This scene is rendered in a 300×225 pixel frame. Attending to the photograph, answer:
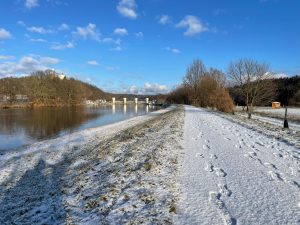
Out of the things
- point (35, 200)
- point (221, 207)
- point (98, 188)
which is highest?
point (221, 207)

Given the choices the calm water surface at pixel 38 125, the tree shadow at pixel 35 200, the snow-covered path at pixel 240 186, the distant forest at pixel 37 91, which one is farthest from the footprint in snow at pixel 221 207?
the distant forest at pixel 37 91

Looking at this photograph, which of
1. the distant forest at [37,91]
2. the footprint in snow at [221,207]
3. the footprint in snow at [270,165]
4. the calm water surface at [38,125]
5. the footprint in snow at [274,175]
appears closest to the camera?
the footprint in snow at [221,207]

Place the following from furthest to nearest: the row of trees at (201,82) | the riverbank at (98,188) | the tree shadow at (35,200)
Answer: the row of trees at (201,82) → the tree shadow at (35,200) → the riverbank at (98,188)

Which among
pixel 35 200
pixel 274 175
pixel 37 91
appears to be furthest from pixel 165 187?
pixel 37 91

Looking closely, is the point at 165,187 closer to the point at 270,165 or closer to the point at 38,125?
the point at 270,165

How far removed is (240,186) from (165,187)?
75.4 inches

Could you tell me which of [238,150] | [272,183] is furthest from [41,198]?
[238,150]

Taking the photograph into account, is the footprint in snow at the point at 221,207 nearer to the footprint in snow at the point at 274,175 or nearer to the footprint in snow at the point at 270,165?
the footprint in snow at the point at 274,175

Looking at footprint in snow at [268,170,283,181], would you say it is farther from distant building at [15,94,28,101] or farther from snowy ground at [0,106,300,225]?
distant building at [15,94,28,101]

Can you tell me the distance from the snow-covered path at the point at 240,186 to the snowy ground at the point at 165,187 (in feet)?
0.06

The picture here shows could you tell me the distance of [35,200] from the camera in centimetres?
872

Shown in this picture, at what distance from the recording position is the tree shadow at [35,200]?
7.04 metres

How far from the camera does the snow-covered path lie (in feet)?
19.4

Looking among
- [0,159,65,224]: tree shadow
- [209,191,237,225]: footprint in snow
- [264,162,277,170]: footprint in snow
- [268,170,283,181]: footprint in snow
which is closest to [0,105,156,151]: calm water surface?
[0,159,65,224]: tree shadow
